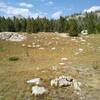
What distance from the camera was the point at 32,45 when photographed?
141 feet

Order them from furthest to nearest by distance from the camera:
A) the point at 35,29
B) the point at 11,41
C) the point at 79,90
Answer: the point at 35,29, the point at 11,41, the point at 79,90

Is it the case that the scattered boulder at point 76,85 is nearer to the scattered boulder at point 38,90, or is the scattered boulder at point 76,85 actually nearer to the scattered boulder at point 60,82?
the scattered boulder at point 60,82

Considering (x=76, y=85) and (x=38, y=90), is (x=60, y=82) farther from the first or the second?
(x=38, y=90)

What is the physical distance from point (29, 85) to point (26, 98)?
179 centimetres

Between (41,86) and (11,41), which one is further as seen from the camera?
(11,41)

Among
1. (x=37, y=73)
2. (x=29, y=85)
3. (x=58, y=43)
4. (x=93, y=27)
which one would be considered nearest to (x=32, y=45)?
(x=58, y=43)

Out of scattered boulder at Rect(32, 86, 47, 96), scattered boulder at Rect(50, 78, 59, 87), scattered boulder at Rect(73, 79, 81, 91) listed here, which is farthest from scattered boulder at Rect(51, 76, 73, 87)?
scattered boulder at Rect(32, 86, 47, 96)

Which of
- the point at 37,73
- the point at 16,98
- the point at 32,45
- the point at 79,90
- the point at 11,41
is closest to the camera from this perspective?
the point at 16,98

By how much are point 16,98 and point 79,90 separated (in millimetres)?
3890

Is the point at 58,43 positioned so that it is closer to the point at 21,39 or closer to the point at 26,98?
the point at 21,39

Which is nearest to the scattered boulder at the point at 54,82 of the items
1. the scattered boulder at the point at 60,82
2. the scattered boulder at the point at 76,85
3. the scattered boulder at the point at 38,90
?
the scattered boulder at the point at 60,82

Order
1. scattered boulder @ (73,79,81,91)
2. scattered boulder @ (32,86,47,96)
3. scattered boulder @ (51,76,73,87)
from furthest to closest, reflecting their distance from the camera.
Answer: scattered boulder @ (51,76,73,87), scattered boulder @ (73,79,81,91), scattered boulder @ (32,86,47,96)

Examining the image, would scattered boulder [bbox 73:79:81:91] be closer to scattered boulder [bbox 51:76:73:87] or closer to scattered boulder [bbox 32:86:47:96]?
scattered boulder [bbox 51:76:73:87]

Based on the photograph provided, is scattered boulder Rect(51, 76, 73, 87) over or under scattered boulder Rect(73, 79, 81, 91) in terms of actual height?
over
